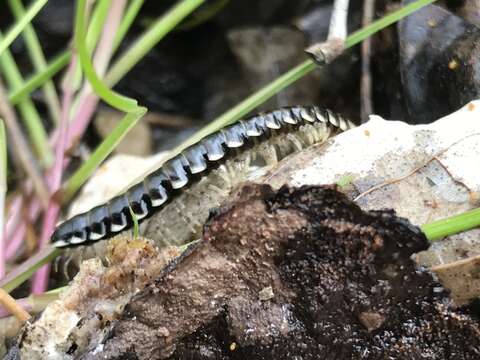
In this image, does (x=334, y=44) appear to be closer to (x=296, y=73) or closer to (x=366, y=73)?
(x=296, y=73)

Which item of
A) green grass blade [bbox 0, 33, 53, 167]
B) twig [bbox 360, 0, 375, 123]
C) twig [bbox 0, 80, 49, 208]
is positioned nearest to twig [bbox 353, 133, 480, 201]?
twig [bbox 360, 0, 375, 123]

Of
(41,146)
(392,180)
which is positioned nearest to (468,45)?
(392,180)

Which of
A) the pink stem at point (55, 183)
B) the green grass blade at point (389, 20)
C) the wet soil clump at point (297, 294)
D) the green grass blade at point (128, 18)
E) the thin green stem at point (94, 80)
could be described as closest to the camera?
the wet soil clump at point (297, 294)

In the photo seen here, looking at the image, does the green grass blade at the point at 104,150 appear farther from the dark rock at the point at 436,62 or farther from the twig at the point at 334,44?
the dark rock at the point at 436,62

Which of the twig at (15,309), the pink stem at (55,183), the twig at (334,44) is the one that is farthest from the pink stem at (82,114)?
the twig at (334,44)

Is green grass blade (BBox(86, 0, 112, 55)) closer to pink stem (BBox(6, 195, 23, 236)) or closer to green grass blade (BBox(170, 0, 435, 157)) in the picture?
green grass blade (BBox(170, 0, 435, 157))

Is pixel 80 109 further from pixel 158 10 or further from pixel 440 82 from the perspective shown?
pixel 440 82
